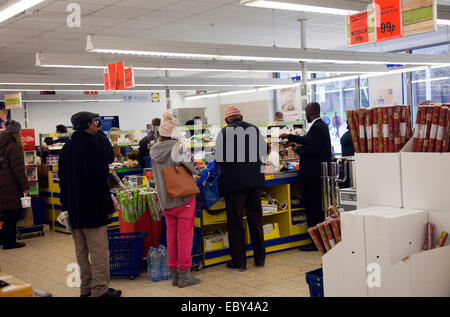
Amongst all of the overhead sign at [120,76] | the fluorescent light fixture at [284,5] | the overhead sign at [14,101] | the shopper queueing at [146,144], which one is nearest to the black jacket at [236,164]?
the fluorescent light fixture at [284,5]

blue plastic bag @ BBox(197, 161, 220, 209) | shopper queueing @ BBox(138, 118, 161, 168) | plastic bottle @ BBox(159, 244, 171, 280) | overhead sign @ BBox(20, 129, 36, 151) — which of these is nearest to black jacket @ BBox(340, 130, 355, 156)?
blue plastic bag @ BBox(197, 161, 220, 209)

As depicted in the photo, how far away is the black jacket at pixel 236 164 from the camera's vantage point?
5.65 meters

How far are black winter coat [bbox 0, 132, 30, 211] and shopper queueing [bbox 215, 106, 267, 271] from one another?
11.4ft

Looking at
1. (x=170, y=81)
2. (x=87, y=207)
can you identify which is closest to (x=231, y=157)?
(x=87, y=207)

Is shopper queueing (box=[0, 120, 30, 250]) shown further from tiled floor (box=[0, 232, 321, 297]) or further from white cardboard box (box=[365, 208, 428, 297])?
white cardboard box (box=[365, 208, 428, 297])

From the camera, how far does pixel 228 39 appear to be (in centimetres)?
1234

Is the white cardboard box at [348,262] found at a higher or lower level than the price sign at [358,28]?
lower

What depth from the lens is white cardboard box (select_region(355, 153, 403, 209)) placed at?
10.7 ft

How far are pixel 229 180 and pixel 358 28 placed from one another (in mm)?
3065

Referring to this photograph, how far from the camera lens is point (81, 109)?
22125mm

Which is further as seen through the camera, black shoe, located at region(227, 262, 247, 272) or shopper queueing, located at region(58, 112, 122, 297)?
black shoe, located at region(227, 262, 247, 272)

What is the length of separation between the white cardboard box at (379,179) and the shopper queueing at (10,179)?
5.64 meters

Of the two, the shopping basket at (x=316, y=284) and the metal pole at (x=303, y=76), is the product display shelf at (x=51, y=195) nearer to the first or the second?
the metal pole at (x=303, y=76)
